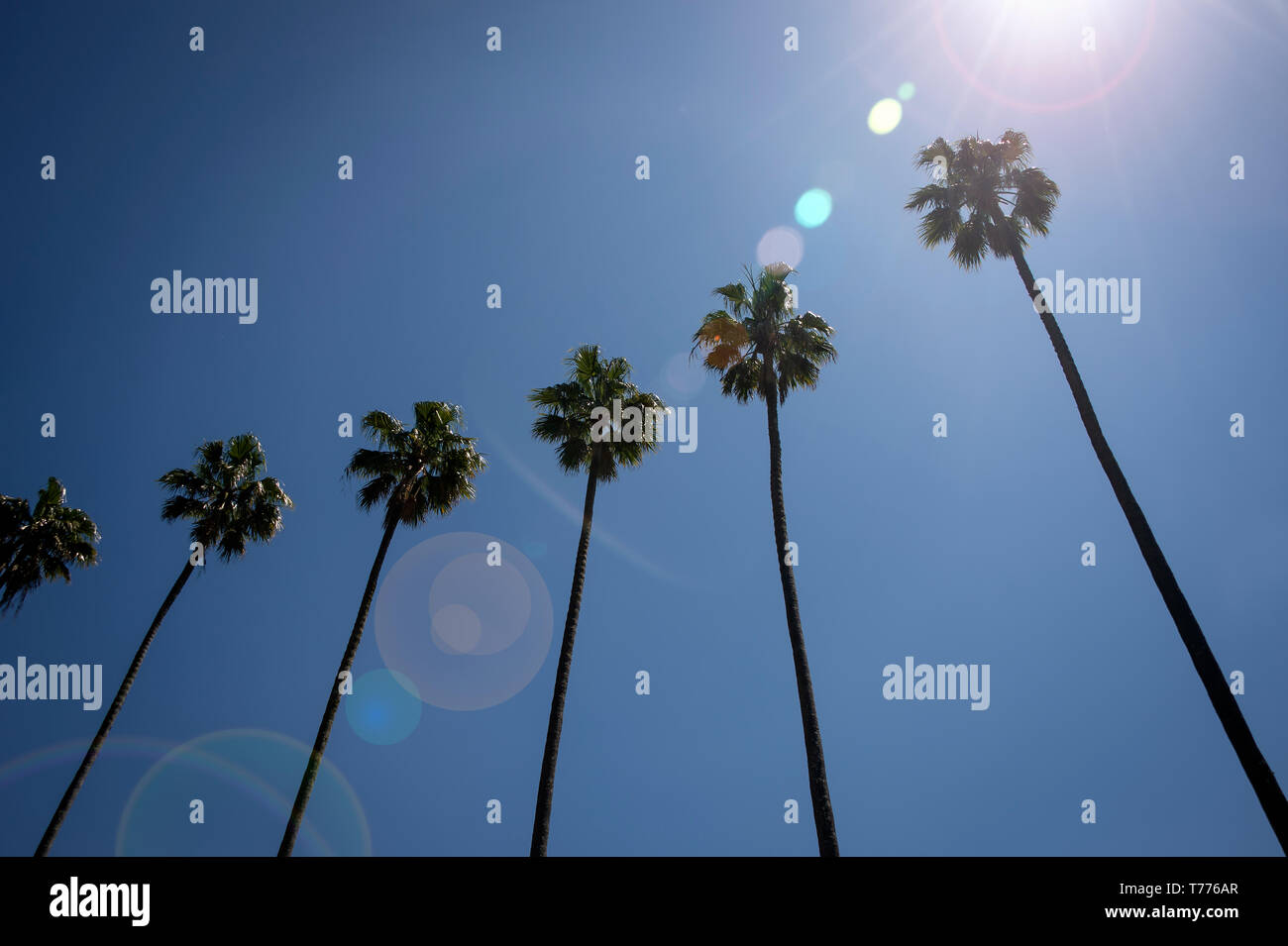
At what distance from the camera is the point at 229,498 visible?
25453mm

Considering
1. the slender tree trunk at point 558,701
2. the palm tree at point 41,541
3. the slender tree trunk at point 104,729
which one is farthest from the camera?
the palm tree at point 41,541

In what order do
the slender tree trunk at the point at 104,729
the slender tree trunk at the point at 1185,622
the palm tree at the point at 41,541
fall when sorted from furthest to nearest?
the palm tree at the point at 41,541, the slender tree trunk at the point at 104,729, the slender tree trunk at the point at 1185,622

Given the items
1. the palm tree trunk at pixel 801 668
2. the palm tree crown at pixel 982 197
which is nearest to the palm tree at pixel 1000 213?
the palm tree crown at pixel 982 197

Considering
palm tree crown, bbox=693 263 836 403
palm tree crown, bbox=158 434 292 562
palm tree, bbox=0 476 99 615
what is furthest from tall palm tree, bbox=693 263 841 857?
palm tree, bbox=0 476 99 615

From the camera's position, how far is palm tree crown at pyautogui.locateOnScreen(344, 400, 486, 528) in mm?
21875

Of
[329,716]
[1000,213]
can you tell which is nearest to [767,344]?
[1000,213]

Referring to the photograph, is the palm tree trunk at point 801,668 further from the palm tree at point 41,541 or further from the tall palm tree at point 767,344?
the palm tree at point 41,541

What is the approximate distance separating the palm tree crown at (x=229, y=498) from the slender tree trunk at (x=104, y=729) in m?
2.49

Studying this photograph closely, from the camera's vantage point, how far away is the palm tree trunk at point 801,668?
42.9 ft

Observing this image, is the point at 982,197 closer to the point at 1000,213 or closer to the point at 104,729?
the point at 1000,213

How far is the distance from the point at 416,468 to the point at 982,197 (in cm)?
1988
